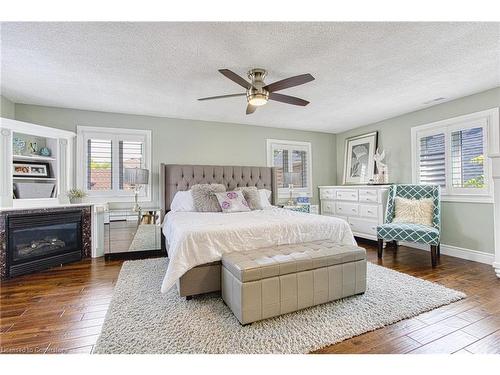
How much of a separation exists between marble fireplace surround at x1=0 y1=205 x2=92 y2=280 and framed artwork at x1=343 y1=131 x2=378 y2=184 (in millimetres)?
5094

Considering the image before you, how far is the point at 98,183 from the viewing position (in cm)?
418

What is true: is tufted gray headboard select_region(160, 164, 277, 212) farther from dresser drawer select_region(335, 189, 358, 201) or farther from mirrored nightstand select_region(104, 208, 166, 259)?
dresser drawer select_region(335, 189, 358, 201)

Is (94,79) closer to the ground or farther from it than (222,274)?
farther from it

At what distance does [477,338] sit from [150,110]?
186 inches

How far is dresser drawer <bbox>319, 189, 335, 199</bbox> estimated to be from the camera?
5.39 meters

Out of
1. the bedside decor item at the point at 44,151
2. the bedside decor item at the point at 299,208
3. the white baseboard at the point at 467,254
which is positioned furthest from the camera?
the bedside decor item at the point at 299,208

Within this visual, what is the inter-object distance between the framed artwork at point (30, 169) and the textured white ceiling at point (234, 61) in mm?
968

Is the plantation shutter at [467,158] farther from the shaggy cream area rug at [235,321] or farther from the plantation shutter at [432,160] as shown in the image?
the shaggy cream area rug at [235,321]

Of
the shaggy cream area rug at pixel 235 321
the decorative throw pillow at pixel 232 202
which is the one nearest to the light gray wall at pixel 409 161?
the shaggy cream area rug at pixel 235 321

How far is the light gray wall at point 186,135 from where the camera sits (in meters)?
4.00

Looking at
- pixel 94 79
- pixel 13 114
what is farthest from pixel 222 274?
pixel 13 114

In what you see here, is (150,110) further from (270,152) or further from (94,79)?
(270,152)

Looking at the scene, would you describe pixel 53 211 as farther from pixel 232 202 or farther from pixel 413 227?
pixel 413 227

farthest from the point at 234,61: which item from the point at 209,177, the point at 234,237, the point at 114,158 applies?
the point at 114,158
